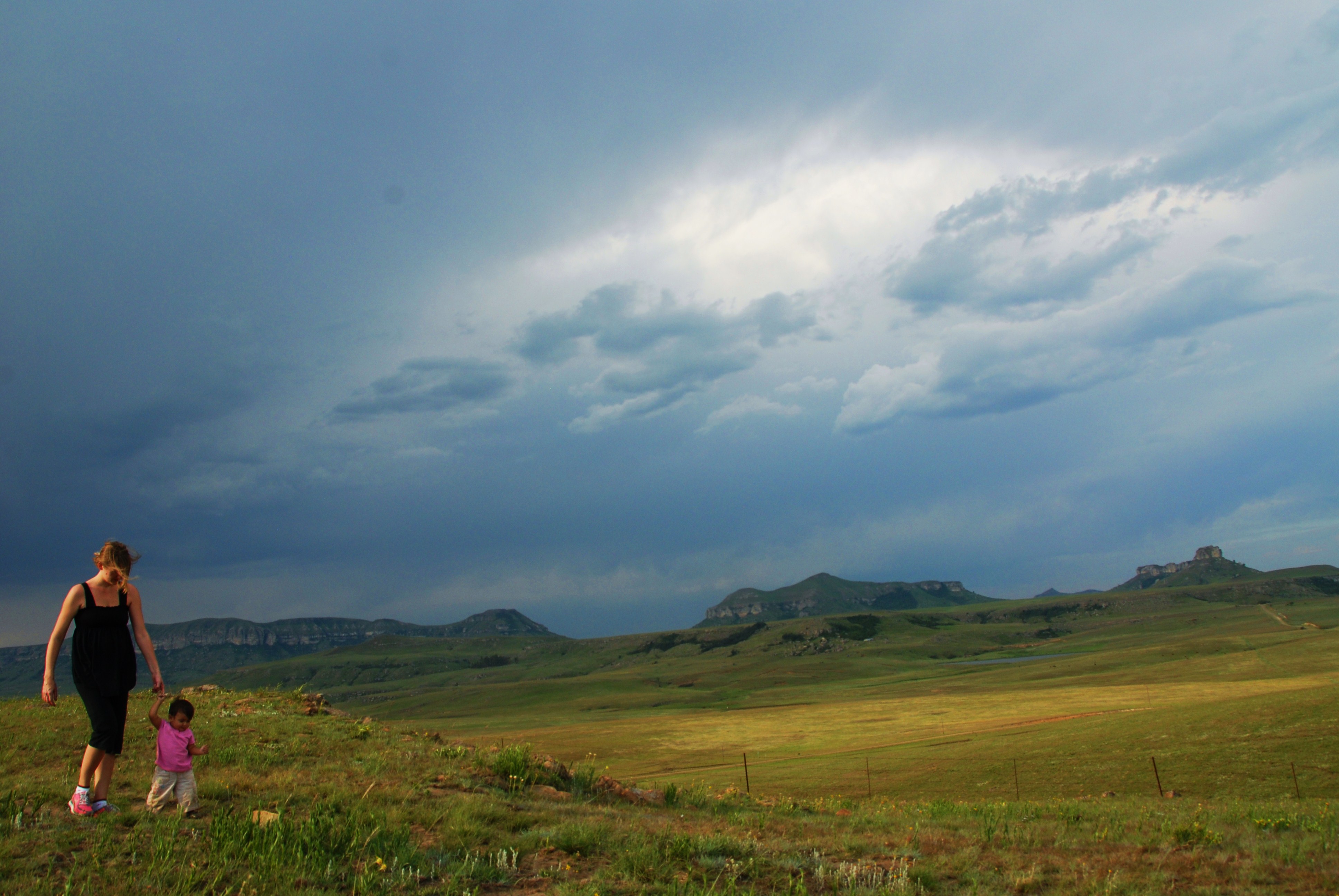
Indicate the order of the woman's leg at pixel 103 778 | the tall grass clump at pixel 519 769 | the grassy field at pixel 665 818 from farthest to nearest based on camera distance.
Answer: the tall grass clump at pixel 519 769 < the woman's leg at pixel 103 778 < the grassy field at pixel 665 818

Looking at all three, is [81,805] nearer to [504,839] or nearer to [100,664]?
[100,664]

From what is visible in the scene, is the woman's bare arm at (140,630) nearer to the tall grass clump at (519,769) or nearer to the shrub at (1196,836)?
the tall grass clump at (519,769)

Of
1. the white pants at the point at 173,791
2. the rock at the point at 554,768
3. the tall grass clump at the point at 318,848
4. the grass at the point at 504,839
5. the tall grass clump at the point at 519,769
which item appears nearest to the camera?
the tall grass clump at the point at 318,848

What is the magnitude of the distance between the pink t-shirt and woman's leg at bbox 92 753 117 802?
19.6 inches

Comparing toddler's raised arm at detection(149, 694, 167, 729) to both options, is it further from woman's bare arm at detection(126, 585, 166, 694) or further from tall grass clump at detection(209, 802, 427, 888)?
tall grass clump at detection(209, 802, 427, 888)

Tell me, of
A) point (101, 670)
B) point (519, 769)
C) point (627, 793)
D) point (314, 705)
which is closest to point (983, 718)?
point (627, 793)

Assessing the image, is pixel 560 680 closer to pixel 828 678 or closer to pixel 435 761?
pixel 828 678

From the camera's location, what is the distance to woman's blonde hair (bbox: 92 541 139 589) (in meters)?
8.80

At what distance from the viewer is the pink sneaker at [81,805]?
8.54 meters

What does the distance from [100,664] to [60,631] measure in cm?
58

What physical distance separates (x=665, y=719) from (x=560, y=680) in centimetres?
10333

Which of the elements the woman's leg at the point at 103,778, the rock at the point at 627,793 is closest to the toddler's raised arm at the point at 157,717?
the woman's leg at the point at 103,778

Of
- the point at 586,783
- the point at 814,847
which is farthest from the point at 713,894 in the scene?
the point at 586,783

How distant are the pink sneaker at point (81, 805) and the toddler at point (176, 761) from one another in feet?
1.94
